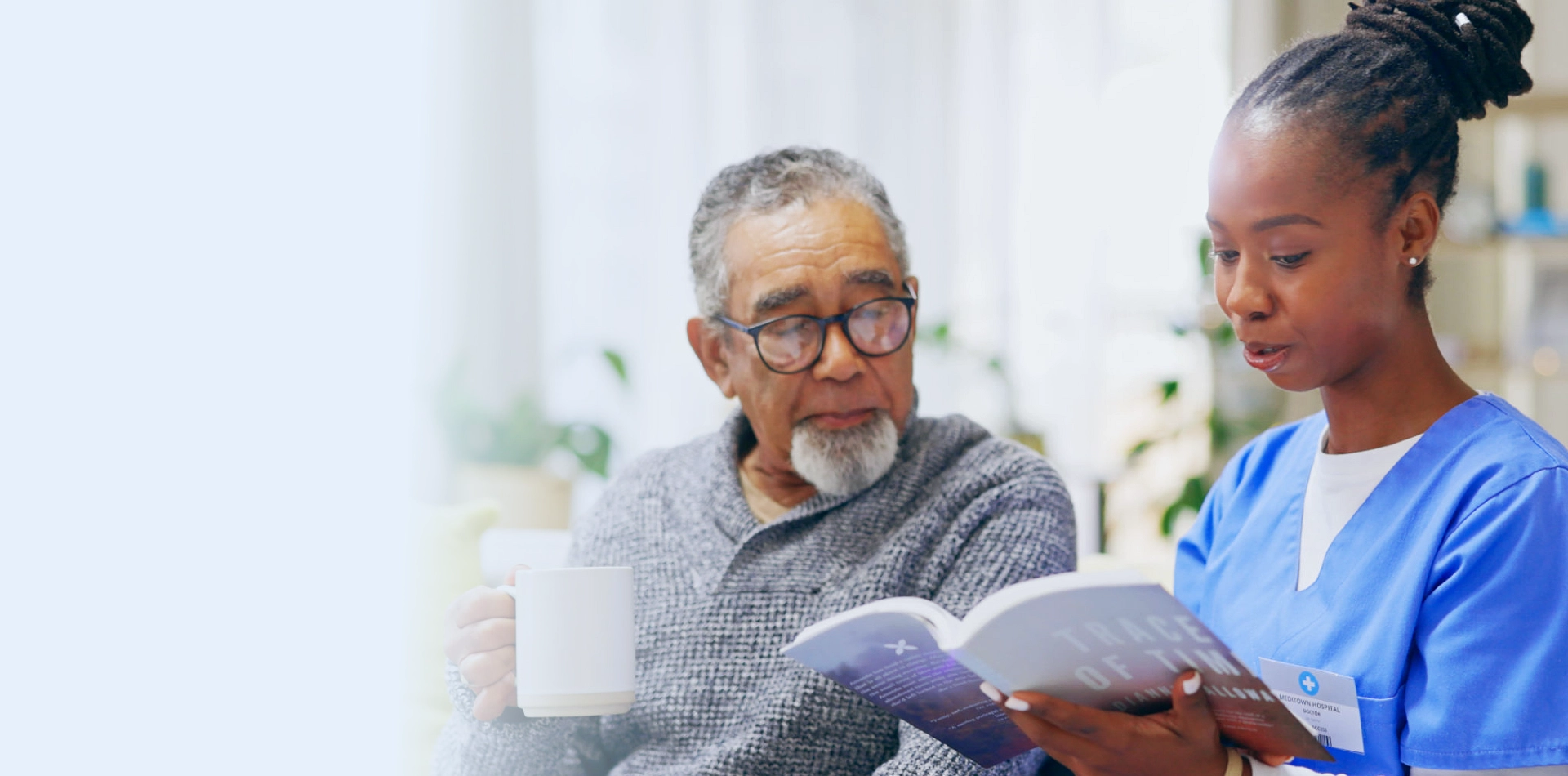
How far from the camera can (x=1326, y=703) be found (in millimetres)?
949

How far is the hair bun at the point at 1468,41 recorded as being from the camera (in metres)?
0.94

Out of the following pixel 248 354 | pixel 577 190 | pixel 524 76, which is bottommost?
pixel 248 354

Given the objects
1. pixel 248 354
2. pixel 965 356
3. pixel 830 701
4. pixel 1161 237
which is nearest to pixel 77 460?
pixel 248 354

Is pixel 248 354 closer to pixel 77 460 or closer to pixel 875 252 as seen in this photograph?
pixel 77 460

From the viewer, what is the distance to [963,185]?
4.02 meters

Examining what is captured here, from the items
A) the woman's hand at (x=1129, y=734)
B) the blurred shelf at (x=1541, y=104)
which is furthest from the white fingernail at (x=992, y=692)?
the blurred shelf at (x=1541, y=104)

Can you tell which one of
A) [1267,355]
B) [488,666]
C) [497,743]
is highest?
[1267,355]

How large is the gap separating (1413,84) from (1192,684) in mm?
468

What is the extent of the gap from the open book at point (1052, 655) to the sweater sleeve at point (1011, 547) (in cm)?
21

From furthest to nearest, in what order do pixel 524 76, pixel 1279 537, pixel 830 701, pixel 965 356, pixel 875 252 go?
pixel 965 356 < pixel 524 76 < pixel 875 252 < pixel 830 701 < pixel 1279 537

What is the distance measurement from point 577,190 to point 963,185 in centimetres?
132

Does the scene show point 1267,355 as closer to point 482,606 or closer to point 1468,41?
point 1468,41

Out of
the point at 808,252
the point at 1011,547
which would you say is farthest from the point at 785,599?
the point at 808,252

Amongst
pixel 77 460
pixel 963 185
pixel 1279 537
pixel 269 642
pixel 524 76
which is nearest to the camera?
pixel 1279 537
